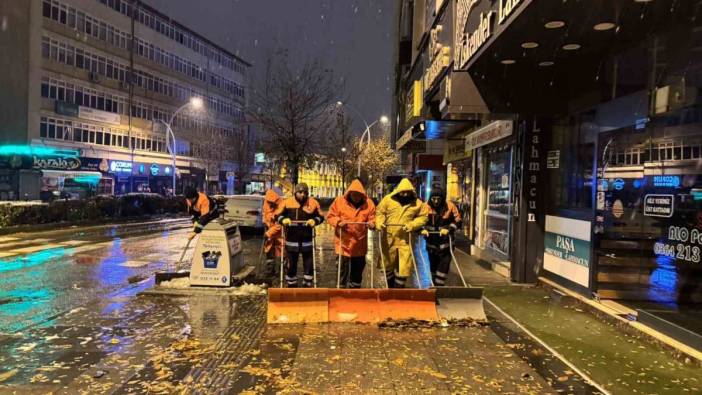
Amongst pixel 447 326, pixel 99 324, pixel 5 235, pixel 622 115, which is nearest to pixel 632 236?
pixel 622 115

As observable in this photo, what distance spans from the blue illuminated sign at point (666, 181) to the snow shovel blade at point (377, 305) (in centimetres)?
324

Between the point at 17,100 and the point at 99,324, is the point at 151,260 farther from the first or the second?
the point at 17,100

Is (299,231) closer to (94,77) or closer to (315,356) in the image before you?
(315,356)

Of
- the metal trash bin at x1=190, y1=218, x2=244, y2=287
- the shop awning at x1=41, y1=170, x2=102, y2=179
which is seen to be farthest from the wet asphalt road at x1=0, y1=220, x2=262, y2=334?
the shop awning at x1=41, y1=170, x2=102, y2=179

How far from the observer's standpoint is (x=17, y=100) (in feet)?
133

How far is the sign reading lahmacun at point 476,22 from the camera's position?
6445 millimetres

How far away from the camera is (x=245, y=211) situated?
63.1 feet

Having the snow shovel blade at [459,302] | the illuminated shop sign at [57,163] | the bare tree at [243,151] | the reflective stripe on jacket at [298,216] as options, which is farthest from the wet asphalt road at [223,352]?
the bare tree at [243,151]

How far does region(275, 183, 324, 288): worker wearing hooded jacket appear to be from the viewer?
8523 millimetres

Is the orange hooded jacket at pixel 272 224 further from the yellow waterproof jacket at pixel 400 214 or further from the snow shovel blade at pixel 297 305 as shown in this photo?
the snow shovel blade at pixel 297 305

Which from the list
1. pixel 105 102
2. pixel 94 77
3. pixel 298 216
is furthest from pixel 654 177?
pixel 105 102

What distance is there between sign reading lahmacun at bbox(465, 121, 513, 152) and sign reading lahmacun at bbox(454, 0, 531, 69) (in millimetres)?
1949

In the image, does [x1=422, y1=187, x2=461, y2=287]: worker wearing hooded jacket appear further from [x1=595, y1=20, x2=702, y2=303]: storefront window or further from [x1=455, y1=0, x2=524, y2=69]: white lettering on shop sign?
[x1=455, y1=0, x2=524, y2=69]: white lettering on shop sign

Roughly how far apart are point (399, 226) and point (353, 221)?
0.69m
